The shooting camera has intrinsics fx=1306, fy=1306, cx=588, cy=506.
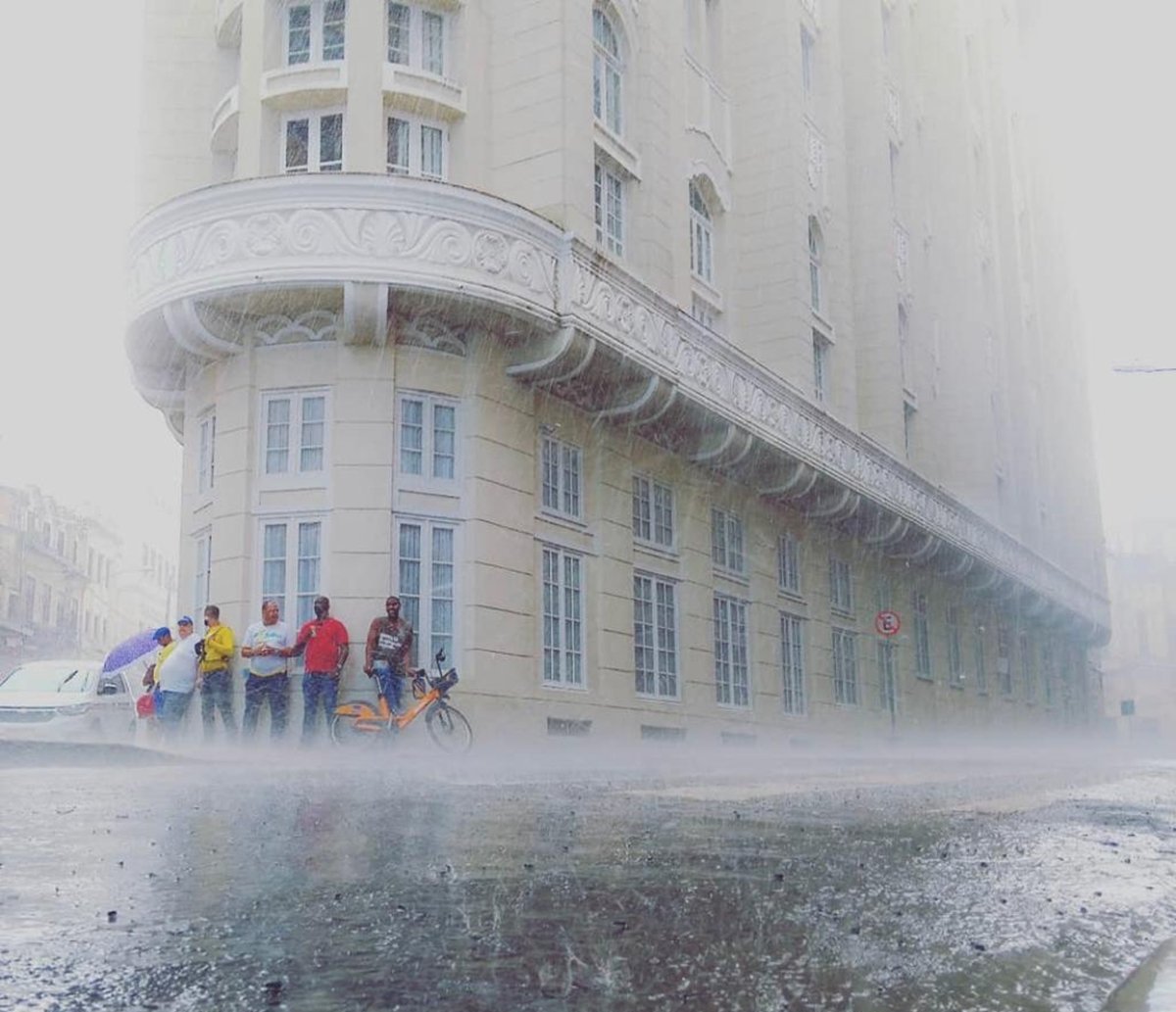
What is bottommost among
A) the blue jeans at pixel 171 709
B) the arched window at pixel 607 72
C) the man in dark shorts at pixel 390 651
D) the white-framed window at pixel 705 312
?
the blue jeans at pixel 171 709

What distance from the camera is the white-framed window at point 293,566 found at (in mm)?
15789

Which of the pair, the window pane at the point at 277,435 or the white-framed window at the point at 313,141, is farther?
the white-framed window at the point at 313,141

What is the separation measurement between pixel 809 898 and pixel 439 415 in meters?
13.0

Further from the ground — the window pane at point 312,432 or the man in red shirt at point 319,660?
the window pane at point 312,432

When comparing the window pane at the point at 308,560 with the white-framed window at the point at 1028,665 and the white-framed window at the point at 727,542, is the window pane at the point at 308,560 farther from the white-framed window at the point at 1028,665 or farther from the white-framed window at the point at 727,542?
the white-framed window at the point at 1028,665

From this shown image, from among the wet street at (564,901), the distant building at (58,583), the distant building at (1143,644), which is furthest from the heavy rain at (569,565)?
the distant building at (1143,644)

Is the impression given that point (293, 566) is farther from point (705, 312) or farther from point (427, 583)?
point (705, 312)

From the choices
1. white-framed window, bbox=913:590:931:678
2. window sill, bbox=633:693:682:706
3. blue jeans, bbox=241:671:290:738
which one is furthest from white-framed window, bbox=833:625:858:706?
blue jeans, bbox=241:671:290:738

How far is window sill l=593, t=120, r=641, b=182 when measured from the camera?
19.7m

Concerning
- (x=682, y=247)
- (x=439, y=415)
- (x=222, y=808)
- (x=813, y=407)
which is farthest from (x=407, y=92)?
(x=222, y=808)

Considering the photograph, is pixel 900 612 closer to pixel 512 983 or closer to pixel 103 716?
pixel 103 716

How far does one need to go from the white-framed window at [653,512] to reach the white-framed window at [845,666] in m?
7.75

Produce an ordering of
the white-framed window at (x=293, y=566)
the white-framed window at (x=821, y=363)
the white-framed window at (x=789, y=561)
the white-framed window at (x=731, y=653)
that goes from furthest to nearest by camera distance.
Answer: the white-framed window at (x=821, y=363) < the white-framed window at (x=789, y=561) < the white-framed window at (x=731, y=653) < the white-framed window at (x=293, y=566)

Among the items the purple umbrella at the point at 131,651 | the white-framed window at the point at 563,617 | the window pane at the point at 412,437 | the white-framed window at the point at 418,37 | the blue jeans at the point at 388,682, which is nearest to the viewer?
the blue jeans at the point at 388,682
